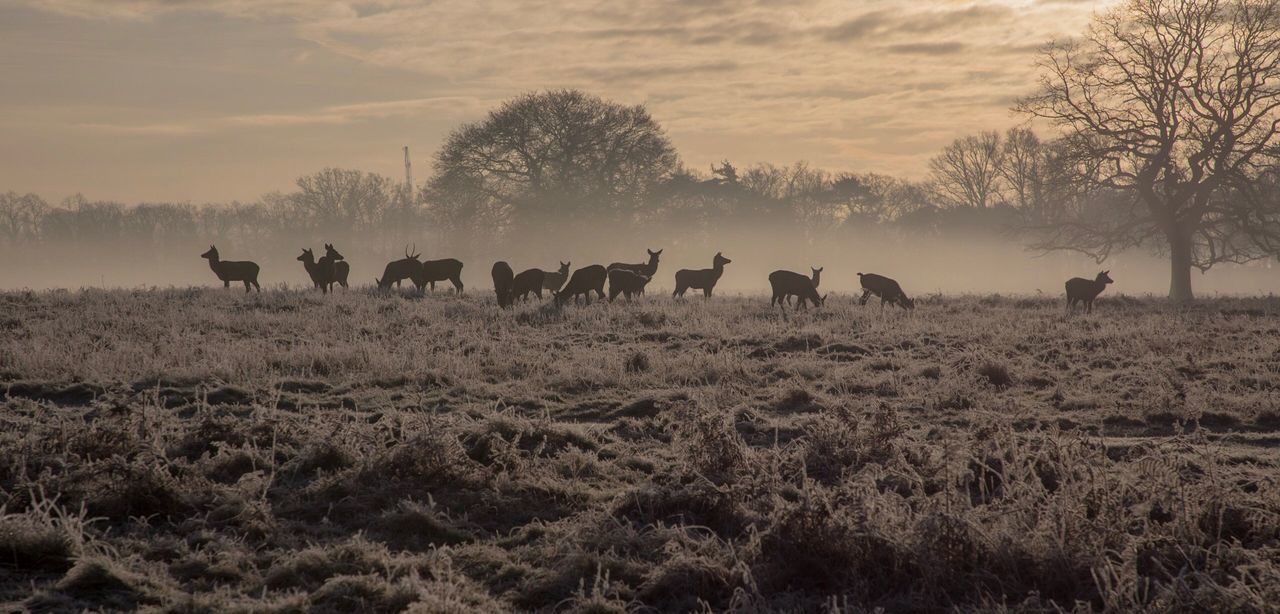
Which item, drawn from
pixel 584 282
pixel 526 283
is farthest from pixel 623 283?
pixel 526 283

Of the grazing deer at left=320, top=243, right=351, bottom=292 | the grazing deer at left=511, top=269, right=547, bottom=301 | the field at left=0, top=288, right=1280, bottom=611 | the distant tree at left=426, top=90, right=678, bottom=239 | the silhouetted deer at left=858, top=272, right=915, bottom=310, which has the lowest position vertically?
the field at left=0, top=288, right=1280, bottom=611

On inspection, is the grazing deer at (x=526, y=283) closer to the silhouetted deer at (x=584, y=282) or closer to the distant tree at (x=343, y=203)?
the silhouetted deer at (x=584, y=282)

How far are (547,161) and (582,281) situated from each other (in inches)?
1186

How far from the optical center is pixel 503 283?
23.8 metres

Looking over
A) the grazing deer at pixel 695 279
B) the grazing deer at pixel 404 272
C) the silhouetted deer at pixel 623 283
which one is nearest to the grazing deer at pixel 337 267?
the grazing deer at pixel 404 272

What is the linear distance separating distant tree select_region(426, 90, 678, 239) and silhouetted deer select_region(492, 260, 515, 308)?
28517 millimetres

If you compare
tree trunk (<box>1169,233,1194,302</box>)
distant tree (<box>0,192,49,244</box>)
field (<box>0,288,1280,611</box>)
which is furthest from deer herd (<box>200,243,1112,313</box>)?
distant tree (<box>0,192,49,244</box>)

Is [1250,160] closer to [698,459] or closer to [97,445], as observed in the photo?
[698,459]

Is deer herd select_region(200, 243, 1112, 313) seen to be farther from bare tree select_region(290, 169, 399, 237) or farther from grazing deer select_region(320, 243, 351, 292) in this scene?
bare tree select_region(290, 169, 399, 237)

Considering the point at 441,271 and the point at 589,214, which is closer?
the point at 441,271

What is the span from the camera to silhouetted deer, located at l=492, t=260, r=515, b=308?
23.2m

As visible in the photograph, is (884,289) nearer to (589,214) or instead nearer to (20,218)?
(589,214)

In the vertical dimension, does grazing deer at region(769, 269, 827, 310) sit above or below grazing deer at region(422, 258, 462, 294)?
below

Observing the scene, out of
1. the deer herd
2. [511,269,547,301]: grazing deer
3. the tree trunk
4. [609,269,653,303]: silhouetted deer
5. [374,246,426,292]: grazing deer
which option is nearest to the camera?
the deer herd
